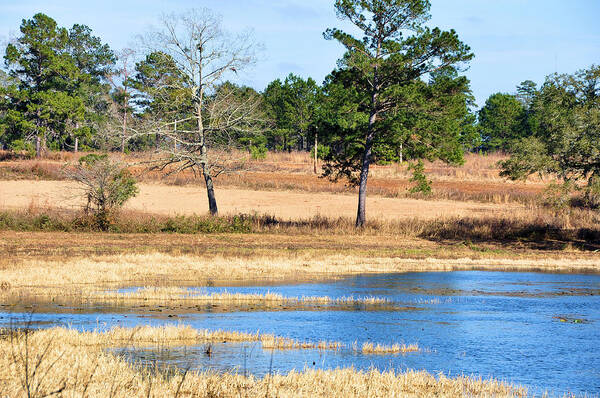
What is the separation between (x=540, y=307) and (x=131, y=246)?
716 inches

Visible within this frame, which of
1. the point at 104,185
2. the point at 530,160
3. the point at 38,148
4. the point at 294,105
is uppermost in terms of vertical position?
the point at 294,105

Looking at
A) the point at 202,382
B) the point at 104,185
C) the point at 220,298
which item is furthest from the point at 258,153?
the point at 202,382

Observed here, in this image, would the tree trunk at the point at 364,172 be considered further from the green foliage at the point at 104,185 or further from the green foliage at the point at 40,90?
the green foliage at the point at 40,90

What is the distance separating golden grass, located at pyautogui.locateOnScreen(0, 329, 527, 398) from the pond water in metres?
1.13

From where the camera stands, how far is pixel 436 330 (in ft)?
56.5

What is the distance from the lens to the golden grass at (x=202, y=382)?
33.0 feet

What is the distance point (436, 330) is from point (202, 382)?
8005 millimetres

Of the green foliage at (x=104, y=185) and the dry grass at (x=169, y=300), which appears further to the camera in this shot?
the green foliage at (x=104, y=185)

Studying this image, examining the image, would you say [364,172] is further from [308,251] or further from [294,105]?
[294,105]

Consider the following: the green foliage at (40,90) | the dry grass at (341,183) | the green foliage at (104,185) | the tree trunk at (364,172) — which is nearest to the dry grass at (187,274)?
the tree trunk at (364,172)

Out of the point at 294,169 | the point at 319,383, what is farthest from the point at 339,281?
the point at 294,169

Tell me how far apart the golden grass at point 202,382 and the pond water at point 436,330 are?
1127 mm

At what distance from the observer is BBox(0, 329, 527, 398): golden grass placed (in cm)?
1007

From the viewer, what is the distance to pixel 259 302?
67.2 ft
